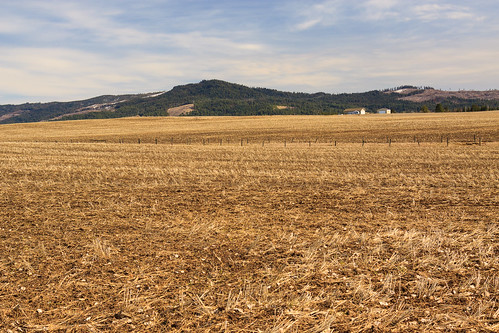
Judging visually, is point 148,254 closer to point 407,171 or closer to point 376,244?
point 376,244

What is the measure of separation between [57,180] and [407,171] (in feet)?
69.5

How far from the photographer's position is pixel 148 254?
28.6 feet

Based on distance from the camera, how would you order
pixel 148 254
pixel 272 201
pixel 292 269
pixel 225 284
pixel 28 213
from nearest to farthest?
pixel 225 284, pixel 292 269, pixel 148 254, pixel 28 213, pixel 272 201

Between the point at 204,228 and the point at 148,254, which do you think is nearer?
the point at 148,254

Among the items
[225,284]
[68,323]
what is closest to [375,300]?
[225,284]

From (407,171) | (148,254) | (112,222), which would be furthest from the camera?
(407,171)

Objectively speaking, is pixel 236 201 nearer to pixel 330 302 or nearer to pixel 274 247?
pixel 274 247

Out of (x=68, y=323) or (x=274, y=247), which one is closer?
(x=68, y=323)

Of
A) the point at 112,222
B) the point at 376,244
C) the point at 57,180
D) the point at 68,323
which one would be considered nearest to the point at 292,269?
the point at 376,244

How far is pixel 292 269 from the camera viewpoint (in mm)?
7703

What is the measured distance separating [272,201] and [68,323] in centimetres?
974

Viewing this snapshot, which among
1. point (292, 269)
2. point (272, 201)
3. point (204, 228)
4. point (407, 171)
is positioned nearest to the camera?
point (292, 269)

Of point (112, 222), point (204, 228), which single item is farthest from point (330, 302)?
point (112, 222)

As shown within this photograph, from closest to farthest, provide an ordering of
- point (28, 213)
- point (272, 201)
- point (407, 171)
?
point (28, 213) → point (272, 201) → point (407, 171)
